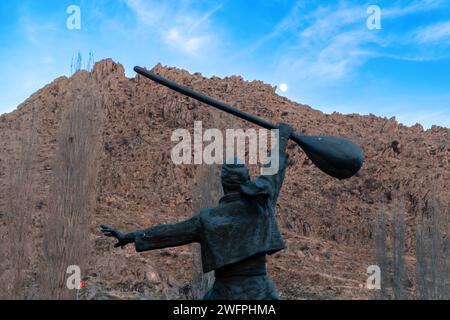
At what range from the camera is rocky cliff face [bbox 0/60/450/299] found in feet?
49.1

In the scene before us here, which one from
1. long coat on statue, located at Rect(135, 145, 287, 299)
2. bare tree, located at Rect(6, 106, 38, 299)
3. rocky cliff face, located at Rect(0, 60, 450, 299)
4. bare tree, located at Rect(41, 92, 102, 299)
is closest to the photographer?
long coat on statue, located at Rect(135, 145, 287, 299)

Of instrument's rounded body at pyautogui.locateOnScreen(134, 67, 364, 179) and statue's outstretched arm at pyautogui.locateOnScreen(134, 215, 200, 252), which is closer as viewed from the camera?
statue's outstretched arm at pyautogui.locateOnScreen(134, 215, 200, 252)

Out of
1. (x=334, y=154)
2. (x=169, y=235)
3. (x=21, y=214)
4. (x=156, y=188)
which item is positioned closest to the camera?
(x=169, y=235)

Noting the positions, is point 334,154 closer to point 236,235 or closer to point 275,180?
point 275,180

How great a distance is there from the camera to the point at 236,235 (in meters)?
4.00

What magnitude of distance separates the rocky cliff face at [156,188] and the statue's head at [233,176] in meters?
10.7

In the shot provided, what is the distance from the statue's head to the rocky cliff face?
10674 mm

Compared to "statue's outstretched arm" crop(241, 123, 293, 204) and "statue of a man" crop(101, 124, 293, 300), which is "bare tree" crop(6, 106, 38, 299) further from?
"statue's outstretched arm" crop(241, 123, 293, 204)

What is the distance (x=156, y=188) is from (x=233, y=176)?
95.7ft

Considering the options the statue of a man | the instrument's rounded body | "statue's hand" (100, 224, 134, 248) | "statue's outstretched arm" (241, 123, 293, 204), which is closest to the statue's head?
the statue of a man

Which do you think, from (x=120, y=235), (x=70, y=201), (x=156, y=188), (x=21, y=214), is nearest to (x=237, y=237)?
(x=120, y=235)

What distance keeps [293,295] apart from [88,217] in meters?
12.1
